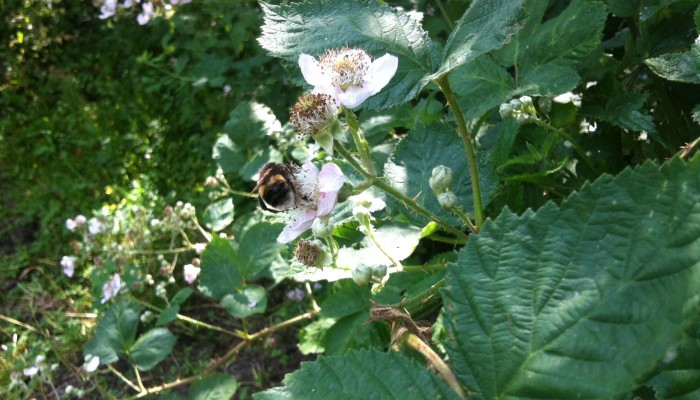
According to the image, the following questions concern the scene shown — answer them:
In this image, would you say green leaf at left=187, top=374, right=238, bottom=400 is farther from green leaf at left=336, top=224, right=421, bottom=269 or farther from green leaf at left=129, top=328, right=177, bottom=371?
green leaf at left=336, top=224, right=421, bottom=269

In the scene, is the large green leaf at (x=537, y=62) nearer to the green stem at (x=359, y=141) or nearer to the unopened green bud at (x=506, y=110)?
the unopened green bud at (x=506, y=110)

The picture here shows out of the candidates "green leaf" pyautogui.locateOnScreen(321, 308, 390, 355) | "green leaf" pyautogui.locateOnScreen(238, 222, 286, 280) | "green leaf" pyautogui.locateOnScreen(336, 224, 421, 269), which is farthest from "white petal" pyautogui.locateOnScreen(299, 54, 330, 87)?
"green leaf" pyautogui.locateOnScreen(238, 222, 286, 280)

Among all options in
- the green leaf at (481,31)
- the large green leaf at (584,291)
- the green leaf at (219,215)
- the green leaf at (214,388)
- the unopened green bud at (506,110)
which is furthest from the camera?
the green leaf at (219,215)

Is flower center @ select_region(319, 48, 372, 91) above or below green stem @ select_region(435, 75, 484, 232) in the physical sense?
above

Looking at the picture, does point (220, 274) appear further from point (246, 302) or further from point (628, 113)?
point (628, 113)

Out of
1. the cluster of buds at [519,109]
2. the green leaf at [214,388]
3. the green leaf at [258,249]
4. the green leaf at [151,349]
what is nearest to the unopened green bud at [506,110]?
the cluster of buds at [519,109]

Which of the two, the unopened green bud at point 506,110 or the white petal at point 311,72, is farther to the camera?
the unopened green bud at point 506,110

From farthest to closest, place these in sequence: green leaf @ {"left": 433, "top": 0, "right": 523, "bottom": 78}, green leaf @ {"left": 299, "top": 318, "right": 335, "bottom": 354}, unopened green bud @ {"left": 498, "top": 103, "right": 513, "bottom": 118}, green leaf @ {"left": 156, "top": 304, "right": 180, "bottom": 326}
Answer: green leaf @ {"left": 156, "top": 304, "right": 180, "bottom": 326} → green leaf @ {"left": 299, "top": 318, "right": 335, "bottom": 354} → unopened green bud @ {"left": 498, "top": 103, "right": 513, "bottom": 118} → green leaf @ {"left": 433, "top": 0, "right": 523, "bottom": 78}
